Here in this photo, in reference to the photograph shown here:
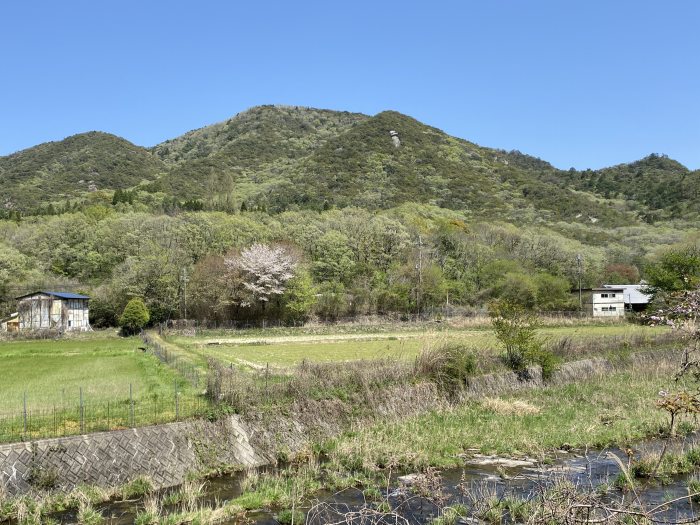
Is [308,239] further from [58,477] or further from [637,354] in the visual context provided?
[58,477]

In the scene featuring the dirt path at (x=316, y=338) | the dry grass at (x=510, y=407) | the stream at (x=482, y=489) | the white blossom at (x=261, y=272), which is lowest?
the dirt path at (x=316, y=338)

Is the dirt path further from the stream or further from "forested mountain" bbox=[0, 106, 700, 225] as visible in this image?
"forested mountain" bbox=[0, 106, 700, 225]

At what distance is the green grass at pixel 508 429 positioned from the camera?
53.0 feet

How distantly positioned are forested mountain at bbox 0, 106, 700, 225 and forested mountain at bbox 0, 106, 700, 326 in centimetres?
69

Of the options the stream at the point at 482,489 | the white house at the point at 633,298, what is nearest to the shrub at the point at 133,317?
the stream at the point at 482,489

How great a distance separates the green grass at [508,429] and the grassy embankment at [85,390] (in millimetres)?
6285

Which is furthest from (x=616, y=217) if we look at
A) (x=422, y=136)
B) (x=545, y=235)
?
(x=422, y=136)

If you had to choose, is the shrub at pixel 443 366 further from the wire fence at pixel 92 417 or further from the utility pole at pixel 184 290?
the utility pole at pixel 184 290

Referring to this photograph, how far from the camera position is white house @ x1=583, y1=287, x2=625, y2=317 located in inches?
3110

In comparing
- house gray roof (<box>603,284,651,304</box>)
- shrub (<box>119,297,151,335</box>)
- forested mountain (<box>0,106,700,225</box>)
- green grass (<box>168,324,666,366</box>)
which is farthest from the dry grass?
forested mountain (<box>0,106,700,225</box>)

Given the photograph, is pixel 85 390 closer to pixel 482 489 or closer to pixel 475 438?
pixel 475 438

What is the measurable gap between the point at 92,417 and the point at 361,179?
5090 inches

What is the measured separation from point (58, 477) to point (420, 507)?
8998 millimetres

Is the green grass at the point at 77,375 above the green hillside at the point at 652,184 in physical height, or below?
below
